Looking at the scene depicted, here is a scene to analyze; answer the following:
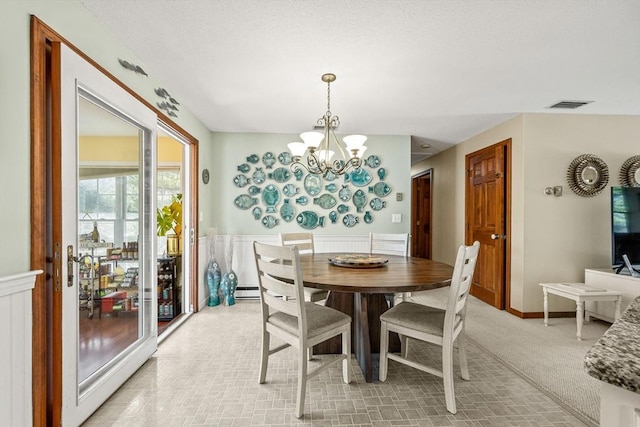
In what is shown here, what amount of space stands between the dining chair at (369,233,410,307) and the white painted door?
2.15 metres

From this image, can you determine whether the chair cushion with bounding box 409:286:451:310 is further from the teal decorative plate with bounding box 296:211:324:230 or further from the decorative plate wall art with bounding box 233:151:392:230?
the teal decorative plate with bounding box 296:211:324:230

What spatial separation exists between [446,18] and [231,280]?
347cm

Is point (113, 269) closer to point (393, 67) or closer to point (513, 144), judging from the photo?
point (393, 67)

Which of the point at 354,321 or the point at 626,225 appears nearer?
the point at 354,321

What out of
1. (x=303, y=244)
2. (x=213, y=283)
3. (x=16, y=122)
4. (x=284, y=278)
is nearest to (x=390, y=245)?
(x=303, y=244)

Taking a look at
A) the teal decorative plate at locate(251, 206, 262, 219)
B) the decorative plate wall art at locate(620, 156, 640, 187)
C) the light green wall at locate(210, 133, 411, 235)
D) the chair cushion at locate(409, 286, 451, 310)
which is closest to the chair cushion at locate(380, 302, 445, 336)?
the chair cushion at locate(409, 286, 451, 310)

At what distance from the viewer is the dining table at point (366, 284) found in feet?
5.54

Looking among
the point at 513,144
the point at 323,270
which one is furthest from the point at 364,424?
the point at 513,144

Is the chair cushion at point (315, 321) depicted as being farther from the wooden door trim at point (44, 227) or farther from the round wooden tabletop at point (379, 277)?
the wooden door trim at point (44, 227)

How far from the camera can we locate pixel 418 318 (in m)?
1.91

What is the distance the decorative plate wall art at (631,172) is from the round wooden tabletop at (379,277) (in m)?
2.82

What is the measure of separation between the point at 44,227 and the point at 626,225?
466cm

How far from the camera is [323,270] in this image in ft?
6.88

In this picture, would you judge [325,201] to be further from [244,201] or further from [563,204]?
[563,204]
